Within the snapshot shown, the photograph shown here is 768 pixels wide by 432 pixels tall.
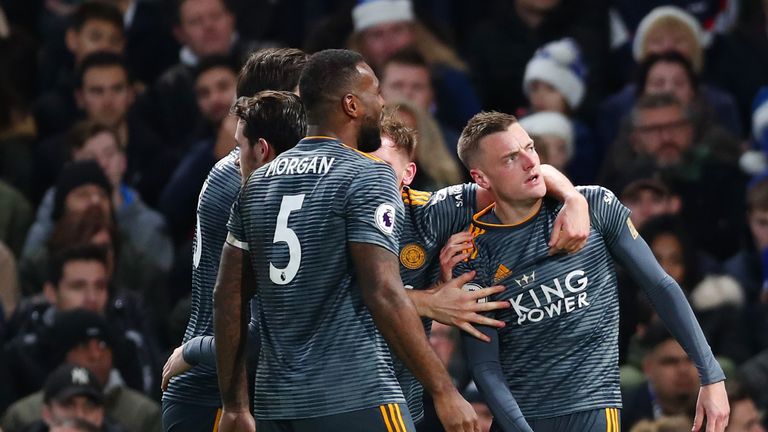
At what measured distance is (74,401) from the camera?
9.14 m

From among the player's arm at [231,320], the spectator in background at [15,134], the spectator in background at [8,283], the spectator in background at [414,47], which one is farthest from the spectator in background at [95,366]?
the player's arm at [231,320]

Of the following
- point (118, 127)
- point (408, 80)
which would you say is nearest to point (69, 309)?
point (118, 127)

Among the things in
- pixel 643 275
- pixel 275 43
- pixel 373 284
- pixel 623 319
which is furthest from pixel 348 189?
pixel 275 43

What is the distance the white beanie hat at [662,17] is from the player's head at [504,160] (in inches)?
186

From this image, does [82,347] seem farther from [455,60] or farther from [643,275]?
[643,275]

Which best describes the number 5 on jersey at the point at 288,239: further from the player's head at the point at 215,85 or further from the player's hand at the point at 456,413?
the player's head at the point at 215,85

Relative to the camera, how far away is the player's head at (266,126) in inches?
244

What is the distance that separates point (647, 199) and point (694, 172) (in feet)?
1.49

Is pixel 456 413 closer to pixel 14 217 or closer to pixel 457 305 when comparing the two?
pixel 457 305

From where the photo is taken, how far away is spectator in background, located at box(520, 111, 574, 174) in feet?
34.6

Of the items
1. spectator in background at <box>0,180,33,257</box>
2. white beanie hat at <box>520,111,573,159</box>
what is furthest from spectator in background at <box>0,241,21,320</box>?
white beanie hat at <box>520,111,573,159</box>

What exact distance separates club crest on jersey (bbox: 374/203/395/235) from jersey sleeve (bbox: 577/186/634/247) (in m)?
1.17

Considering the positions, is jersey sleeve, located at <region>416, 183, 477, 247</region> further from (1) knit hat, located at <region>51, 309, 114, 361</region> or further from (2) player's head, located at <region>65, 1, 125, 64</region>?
(2) player's head, located at <region>65, 1, 125, 64</region>

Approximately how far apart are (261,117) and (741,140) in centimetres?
526
